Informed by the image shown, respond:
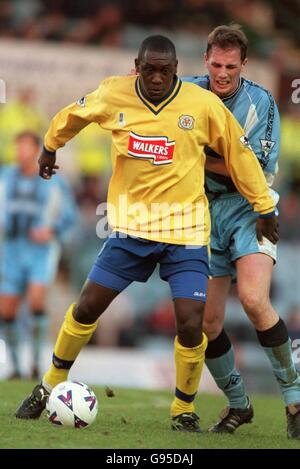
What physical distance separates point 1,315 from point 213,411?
4.72 m

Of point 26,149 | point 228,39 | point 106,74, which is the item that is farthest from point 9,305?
point 228,39

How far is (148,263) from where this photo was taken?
22.9 feet

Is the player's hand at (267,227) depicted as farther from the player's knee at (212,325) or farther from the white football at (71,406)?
the white football at (71,406)

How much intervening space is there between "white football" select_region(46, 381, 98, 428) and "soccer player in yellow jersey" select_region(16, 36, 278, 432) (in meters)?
0.30

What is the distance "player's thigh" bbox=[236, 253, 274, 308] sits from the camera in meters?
6.91

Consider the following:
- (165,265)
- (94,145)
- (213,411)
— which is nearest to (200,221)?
(165,265)

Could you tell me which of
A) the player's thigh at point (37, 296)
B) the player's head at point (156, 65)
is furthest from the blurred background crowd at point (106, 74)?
the player's head at point (156, 65)

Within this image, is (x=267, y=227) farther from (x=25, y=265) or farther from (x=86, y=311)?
(x=25, y=265)

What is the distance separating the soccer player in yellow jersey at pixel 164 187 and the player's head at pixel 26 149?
614cm

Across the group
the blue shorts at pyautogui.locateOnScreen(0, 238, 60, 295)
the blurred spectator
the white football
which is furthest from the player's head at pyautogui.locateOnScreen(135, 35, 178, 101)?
the blurred spectator

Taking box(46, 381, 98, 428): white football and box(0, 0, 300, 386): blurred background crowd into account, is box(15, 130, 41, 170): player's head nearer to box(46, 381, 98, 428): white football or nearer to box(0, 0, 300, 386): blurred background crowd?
box(0, 0, 300, 386): blurred background crowd

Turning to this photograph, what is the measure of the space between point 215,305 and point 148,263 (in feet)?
2.13

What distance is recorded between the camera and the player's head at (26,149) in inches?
516
